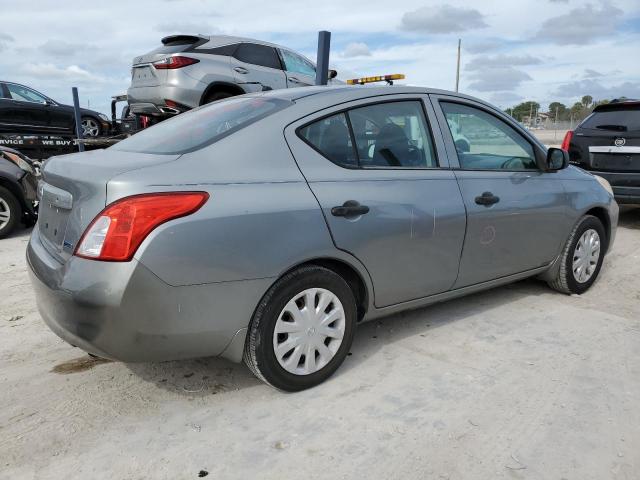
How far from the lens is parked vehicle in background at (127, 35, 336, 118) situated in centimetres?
861

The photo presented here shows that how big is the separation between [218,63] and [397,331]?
654 cm

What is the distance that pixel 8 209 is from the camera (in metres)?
6.77

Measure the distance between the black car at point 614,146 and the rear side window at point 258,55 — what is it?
Result: 16.6 feet

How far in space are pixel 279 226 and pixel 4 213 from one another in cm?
552

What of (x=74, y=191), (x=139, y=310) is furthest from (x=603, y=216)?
(x=74, y=191)

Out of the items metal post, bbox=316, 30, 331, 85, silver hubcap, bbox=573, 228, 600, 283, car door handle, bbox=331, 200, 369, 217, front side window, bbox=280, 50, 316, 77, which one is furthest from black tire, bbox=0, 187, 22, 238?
silver hubcap, bbox=573, 228, 600, 283

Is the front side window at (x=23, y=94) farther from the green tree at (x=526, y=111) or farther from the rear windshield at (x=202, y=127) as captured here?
the green tree at (x=526, y=111)

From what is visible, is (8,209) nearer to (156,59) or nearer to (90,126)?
(156,59)

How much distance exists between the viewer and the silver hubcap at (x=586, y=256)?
448 centimetres

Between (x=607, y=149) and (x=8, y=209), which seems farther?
(x=607, y=149)

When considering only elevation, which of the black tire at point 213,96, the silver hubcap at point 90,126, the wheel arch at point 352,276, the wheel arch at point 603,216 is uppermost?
the black tire at point 213,96

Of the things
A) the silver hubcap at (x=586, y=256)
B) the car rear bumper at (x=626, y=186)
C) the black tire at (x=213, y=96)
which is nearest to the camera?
the silver hubcap at (x=586, y=256)

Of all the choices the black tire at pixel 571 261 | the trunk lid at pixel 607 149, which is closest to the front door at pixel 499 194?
the black tire at pixel 571 261

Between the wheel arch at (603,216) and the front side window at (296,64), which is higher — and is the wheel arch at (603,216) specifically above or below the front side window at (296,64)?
below
